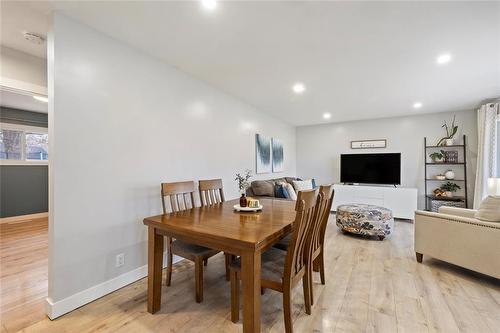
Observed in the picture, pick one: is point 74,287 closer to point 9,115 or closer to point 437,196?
point 9,115

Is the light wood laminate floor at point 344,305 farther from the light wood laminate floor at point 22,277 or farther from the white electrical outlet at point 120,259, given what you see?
the white electrical outlet at point 120,259

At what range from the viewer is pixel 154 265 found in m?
1.73

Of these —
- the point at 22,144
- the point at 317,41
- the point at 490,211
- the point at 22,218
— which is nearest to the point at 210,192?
the point at 317,41

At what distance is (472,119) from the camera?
458 centimetres

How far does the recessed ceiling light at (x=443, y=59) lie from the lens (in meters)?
2.36

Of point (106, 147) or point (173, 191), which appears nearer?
point (106, 147)

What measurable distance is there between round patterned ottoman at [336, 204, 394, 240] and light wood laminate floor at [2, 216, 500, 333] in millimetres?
877

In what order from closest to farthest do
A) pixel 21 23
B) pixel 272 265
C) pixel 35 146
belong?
pixel 272 265 → pixel 21 23 → pixel 35 146

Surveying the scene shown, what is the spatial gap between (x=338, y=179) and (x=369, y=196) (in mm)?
1027

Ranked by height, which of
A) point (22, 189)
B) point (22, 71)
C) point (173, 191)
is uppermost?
point (22, 71)

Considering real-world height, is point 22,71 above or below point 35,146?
above

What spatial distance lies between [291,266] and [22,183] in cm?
603

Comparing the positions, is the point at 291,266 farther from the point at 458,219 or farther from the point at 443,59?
the point at 443,59

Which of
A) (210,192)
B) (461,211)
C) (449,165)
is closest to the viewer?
(210,192)
